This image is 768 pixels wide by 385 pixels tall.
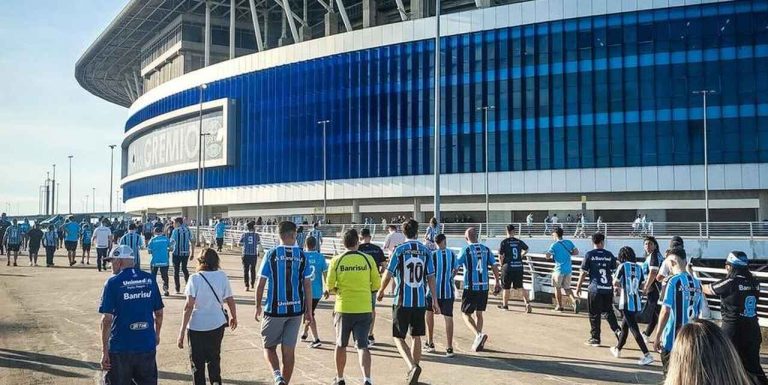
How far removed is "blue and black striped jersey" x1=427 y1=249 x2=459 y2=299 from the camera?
990 centimetres

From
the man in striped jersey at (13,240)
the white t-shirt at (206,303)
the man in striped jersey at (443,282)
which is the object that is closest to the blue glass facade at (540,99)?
the man in striped jersey at (13,240)

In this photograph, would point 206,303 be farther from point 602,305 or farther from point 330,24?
point 330,24

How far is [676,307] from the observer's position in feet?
23.7

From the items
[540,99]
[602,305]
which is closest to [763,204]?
[540,99]

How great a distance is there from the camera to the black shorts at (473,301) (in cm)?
1025

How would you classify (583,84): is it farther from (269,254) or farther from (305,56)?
(269,254)

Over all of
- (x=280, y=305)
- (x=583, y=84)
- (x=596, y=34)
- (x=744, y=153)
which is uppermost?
(x=596, y=34)

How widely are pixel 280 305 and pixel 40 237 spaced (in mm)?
21806

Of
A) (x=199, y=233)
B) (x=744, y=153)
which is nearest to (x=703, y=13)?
(x=744, y=153)

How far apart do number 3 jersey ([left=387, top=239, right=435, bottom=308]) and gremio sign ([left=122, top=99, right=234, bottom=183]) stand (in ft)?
180

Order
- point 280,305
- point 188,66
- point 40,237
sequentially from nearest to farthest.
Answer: point 280,305
point 40,237
point 188,66

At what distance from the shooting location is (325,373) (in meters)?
8.38

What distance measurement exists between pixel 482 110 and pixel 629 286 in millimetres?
42396

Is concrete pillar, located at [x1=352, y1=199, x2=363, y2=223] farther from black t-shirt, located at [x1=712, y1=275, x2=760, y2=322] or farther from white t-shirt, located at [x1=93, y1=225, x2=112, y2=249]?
black t-shirt, located at [x1=712, y1=275, x2=760, y2=322]
